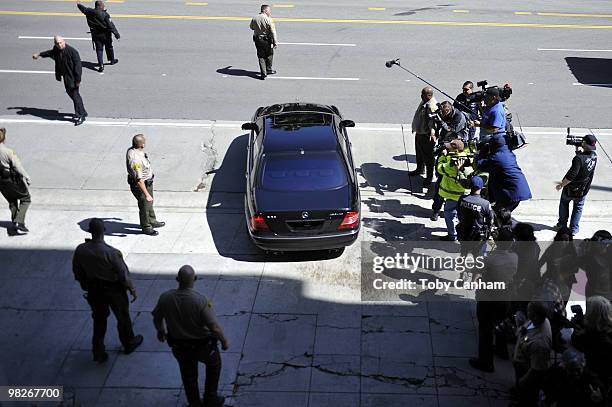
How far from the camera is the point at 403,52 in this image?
1769 centimetres

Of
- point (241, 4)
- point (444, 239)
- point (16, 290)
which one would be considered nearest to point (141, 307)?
point (16, 290)

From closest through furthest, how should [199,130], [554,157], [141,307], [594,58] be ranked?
1. [141,307]
2. [554,157]
3. [199,130]
4. [594,58]

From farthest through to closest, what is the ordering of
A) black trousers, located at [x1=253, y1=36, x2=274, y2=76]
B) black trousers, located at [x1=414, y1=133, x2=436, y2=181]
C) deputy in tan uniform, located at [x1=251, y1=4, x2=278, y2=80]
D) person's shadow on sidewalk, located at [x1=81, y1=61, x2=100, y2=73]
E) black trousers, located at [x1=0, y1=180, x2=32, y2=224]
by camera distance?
person's shadow on sidewalk, located at [x1=81, y1=61, x2=100, y2=73] → black trousers, located at [x1=253, y1=36, x2=274, y2=76] → deputy in tan uniform, located at [x1=251, y1=4, x2=278, y2=80] → black trousers, located at [x1=414, y1=133, x2=436, y2=181] → black trousers, located at [x1=0, y1=180, x2=32, y2=224]

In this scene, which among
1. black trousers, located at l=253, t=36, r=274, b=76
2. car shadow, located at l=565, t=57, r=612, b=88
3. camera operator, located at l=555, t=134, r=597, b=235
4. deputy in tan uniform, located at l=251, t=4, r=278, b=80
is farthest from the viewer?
car shadow, located at l=565, t=57, r=612, b=88

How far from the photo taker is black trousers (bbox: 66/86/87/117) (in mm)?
13680

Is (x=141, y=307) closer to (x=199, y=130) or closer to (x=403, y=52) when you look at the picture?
(x=199, y=130)

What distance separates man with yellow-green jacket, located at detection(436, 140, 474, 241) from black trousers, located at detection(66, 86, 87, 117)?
789 cm

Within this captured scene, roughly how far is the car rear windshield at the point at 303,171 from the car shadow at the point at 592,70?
8859 mm

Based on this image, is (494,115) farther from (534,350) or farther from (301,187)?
(534,350)

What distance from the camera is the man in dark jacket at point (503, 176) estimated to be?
920 cm

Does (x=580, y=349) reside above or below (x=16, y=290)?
above

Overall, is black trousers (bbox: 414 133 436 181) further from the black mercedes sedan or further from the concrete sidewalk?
the black mercedes sedan

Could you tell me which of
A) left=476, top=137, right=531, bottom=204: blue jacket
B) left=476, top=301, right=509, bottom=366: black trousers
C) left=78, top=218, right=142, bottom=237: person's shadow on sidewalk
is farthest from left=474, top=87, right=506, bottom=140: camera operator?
left=78, top=218, right=142, bottom=237: person's shadow on sidewalk

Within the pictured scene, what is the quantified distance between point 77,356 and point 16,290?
1.82 meters
